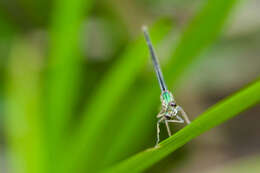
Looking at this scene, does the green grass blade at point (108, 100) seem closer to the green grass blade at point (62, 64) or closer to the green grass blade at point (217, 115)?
the green grass blade at point (62, 64)

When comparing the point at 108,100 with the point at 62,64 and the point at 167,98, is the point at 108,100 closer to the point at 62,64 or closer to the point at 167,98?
the point at 62,64

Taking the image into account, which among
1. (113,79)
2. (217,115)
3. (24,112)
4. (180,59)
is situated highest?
(24,112)

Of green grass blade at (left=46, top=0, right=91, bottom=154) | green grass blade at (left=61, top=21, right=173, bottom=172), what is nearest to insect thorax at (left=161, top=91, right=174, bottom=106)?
green grass blade at (left=61, top=21, right=173, bottom=172)

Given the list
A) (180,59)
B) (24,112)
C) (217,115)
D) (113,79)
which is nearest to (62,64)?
(113,79)

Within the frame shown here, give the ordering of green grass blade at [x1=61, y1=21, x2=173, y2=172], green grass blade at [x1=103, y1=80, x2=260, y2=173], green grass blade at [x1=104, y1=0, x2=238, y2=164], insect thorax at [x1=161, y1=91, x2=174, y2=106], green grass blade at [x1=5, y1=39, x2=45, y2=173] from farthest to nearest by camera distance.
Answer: green grass blade at [x1=5, y1=39, x2=45, y2=173], green grass blade at [x1=61, y1=21, x2=173, y2=172], green grass blade at [x1=104, y1=0, x2=238, y2=164], insect thorax at [x1=161, y1=91, x2=174, y2=106], green grass blade at [x1=103, y1=80, x2=260, y2=173]

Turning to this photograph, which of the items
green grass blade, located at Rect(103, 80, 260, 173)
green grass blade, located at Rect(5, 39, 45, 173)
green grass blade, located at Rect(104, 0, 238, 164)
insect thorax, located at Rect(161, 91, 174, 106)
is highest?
green grass blade, located at Rect(5, 39, 45, 173)

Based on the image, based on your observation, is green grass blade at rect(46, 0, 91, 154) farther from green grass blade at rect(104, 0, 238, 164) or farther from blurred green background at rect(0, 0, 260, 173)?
green grass blade at rect(104, 0, 238, 164)

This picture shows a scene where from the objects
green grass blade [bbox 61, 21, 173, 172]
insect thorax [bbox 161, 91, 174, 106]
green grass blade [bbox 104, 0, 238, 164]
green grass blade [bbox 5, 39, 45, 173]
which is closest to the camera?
insect thorax [bbox 161, 91, 174, 106]
